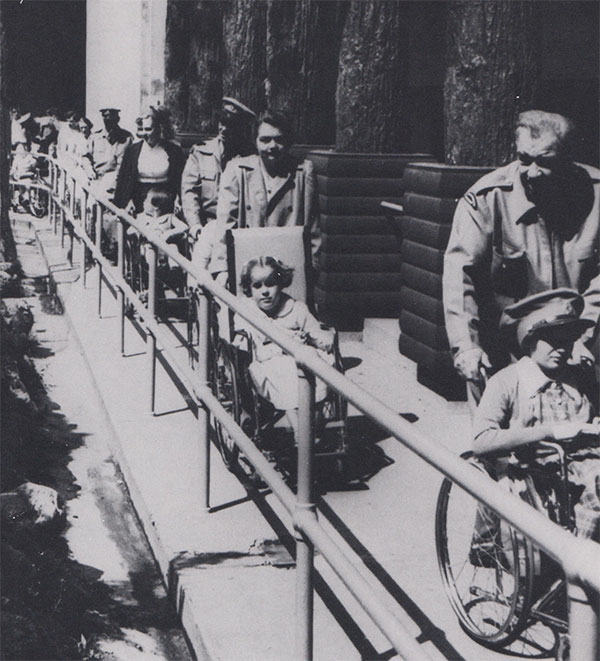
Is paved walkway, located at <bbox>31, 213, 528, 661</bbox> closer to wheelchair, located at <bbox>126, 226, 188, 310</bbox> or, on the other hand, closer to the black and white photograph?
→ the black and white photograph

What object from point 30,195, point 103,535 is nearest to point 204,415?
point 103,535

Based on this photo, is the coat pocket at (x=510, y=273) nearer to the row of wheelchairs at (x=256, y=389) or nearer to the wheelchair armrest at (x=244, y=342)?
the row of wheelchairs at (x=256, y=389)

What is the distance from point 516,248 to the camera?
14.5ft

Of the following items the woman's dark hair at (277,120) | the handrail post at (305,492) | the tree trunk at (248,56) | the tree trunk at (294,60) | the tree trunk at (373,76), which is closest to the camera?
the handrail post at (305,492)

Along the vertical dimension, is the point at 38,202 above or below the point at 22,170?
below

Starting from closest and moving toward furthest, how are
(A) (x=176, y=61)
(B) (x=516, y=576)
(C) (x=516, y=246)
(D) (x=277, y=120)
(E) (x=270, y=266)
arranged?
(B) (x=516, y=576) < (C) (x=516, y=246) < (E) (x=270, y=266) < (D) (x=277, y=120) < (A) (x=176, y=61)

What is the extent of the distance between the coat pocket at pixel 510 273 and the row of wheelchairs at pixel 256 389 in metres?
1.26

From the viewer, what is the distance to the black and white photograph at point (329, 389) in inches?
150

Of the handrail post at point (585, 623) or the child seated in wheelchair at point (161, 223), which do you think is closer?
the handrail post at point (585, 623)

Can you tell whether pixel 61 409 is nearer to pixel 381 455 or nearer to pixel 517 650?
pixel 381 455

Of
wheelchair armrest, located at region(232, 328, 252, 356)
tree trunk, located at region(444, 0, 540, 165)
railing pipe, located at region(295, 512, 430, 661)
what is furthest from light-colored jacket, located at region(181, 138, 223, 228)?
railing pipe, located at region(295, 512, 430, 661)

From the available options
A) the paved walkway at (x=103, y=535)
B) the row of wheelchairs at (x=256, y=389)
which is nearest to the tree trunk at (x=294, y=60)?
the paved walkway at (x=103, y=535)

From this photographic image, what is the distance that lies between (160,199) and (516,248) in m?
7.49

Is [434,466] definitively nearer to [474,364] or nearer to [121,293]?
[474,364]
